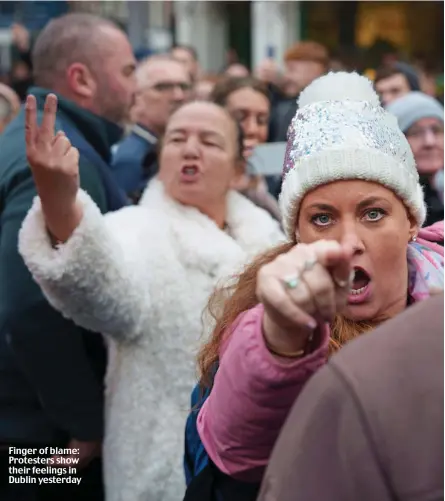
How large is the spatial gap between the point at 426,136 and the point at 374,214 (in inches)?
94.3

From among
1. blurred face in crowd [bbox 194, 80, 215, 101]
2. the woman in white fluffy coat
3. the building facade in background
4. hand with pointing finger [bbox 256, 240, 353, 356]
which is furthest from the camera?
the building facade in background

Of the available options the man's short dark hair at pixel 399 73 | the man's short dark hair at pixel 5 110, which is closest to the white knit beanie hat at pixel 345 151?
the man's short dark hair at pixel 5 110

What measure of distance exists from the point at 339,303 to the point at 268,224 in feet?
6.50

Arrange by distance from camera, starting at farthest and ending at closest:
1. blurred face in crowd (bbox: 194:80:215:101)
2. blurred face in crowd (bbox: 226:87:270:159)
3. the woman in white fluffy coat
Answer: blurred face in crowd (bbox: 194:80:215:101) → blurred face in crowd (bbox: 226:87:270:159) → the woman in white fluffy coat

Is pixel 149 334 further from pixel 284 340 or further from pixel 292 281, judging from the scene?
pixel 292 281

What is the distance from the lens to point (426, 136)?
391 centimetres

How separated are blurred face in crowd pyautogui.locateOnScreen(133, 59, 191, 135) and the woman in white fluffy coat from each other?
1535mm

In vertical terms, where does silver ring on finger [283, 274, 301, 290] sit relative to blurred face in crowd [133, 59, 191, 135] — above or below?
below

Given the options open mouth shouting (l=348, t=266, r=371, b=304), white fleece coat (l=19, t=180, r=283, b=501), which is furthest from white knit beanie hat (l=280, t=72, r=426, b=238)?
white fleece coat (l=19, t=180, r=283, b=501)

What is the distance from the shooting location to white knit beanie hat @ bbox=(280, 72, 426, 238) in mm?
1621

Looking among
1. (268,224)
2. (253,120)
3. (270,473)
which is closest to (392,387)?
(270,473)

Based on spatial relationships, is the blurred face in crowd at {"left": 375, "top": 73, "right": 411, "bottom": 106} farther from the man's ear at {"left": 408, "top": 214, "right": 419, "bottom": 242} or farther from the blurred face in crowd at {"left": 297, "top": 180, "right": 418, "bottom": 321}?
the blurred face in crowd at {"left": 297, "top": 180, "right": 418, "bottom": 321}

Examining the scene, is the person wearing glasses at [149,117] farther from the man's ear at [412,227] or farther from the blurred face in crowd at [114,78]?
the man's ear at [412,227]

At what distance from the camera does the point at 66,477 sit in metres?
2.63
